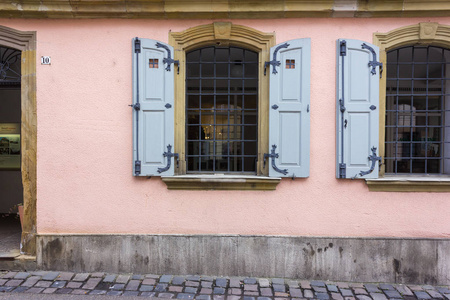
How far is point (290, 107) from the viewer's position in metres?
4.22

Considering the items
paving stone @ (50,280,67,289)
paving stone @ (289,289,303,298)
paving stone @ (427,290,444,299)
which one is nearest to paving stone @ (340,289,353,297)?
paving stone @ (289,289,303,298)

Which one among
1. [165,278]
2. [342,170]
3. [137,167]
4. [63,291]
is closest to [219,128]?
[137,167]

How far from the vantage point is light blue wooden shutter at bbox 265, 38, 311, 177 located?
4.22 m

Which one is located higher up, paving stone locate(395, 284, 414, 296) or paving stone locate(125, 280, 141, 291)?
paving stone locate(125, 280, 141, 291)

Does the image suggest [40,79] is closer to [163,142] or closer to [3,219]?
[163,142]

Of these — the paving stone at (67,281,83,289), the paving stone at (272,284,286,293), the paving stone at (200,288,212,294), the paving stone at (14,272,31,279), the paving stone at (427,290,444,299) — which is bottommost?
the paving stone at (427,290,444,299)

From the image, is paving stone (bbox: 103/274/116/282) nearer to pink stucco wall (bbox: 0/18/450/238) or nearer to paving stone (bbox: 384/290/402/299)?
pink stucco wall (bbox: 0/18/450/238)

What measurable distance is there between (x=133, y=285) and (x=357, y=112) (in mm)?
4103

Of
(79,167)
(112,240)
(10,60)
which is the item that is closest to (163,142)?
(79,167)

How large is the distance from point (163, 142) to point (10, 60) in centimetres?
300

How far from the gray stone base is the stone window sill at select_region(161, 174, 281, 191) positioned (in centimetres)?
75

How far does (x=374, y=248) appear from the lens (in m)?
4.19

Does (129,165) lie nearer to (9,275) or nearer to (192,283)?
(192,283)

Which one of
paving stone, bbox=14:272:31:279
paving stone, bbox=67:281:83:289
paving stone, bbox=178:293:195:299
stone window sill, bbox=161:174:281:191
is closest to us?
paving stone, bbox=178:293:195:299
